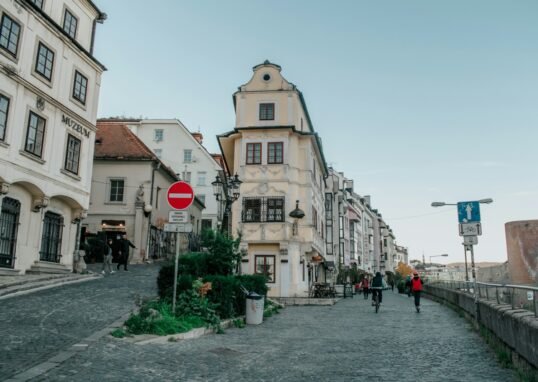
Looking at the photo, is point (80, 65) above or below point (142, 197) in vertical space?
above

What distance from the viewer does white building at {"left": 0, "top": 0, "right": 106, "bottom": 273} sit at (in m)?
19.6

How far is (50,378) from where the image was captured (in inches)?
255

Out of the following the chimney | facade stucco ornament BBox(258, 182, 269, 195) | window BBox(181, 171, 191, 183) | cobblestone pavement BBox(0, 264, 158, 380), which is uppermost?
the chimney

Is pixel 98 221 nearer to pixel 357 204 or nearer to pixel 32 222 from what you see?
pixel 32 222

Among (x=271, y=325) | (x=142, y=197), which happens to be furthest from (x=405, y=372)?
(x=142, y=197)

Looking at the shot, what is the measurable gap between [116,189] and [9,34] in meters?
18.3

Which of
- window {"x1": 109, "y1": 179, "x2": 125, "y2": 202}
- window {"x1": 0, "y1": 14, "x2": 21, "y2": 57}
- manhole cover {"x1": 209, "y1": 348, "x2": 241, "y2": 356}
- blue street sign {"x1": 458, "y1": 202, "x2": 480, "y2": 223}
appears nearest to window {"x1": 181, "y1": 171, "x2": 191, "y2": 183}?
window {"x1": 109, "y1": 179, "x2": 125, "y2": 202}

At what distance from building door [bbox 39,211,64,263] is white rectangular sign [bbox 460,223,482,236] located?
17.2 m

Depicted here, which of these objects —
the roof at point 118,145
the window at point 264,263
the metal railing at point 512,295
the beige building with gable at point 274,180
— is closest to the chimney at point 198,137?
the roof at point 118,145

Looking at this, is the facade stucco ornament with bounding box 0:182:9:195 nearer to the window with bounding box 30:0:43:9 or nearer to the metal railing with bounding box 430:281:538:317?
the window with bounding box 30:0:43:9

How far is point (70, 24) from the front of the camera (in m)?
24.3

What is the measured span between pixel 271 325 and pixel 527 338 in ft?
29.2

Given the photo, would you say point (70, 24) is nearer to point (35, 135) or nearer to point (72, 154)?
point (72, 154)

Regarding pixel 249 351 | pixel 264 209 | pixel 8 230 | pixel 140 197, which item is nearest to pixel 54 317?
pixel 249 351
